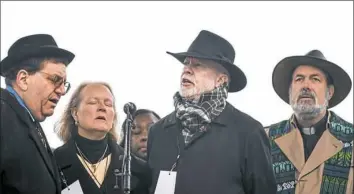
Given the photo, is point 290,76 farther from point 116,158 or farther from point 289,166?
point 116,158

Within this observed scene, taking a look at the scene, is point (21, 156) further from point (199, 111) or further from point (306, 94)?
point (306, 94)

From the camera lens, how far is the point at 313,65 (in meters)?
6.61

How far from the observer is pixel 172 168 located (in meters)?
5.34

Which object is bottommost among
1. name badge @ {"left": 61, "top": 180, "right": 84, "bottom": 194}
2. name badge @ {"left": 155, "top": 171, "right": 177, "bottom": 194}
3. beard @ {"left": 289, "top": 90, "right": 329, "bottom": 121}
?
name badge @ {"left": 61, "top": 180, "right": 84, "bottom": 194}

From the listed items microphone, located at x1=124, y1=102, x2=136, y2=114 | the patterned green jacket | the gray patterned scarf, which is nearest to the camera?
microphone, located at x1=124, y1=102, x2=136, y2=114

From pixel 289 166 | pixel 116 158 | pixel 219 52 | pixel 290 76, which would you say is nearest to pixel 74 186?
pixel 116 158

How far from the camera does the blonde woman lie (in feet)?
17.7

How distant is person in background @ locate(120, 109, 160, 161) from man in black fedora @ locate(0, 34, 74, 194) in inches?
91.1

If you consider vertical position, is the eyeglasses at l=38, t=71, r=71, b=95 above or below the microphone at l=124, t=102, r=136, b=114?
above

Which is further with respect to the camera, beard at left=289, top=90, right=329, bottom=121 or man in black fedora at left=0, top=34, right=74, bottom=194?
beard at left=289, top=90, right=329, bottom=121

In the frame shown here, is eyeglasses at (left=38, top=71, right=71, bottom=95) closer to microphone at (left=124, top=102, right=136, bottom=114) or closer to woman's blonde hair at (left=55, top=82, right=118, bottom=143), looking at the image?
microphone at (left=124, top=102, right=136, bottom=114)

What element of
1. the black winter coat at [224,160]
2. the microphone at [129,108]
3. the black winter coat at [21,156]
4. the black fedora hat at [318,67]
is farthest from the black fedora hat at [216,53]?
the black winter coat at [21,156]

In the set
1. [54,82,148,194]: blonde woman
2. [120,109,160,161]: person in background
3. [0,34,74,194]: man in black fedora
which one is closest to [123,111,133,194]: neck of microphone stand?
[0,34,74,194]: man in black fedora

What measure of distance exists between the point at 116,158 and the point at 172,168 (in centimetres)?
56
